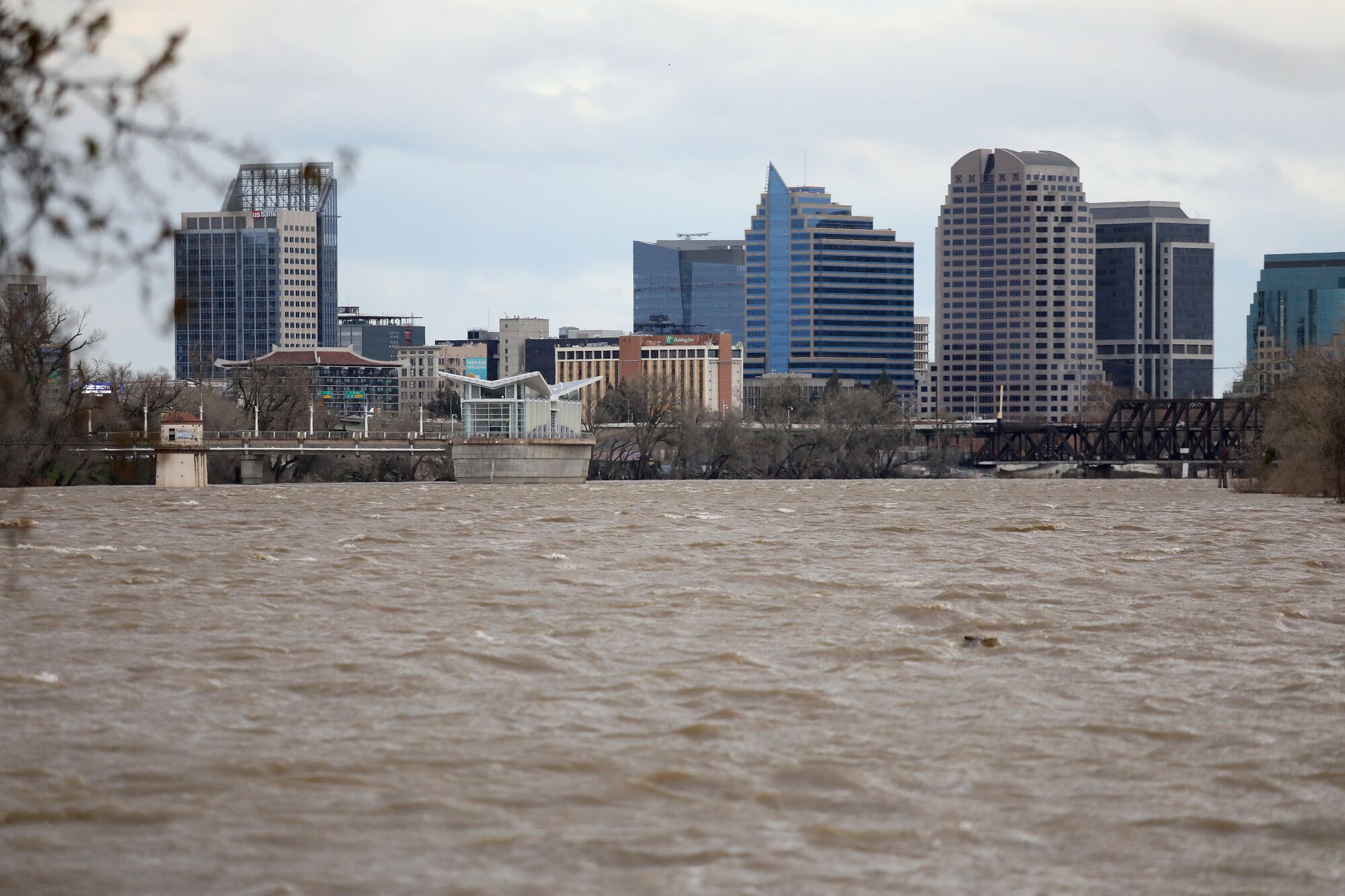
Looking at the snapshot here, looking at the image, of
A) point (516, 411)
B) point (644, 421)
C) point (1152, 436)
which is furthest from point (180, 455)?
point (1152, 436)

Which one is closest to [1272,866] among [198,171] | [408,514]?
[198,171]

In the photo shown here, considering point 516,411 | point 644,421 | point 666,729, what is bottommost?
point 666,729

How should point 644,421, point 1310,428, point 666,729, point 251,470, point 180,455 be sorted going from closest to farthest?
1. point 666,729
2. point 1310,428
3. point 180,455
4. point 251,470
5. point 644,421

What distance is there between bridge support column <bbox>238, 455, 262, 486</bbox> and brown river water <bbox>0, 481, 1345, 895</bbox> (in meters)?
92.6

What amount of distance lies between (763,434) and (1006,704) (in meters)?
149

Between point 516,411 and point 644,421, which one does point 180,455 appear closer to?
point 516,411

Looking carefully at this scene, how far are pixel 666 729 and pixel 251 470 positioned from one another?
115m

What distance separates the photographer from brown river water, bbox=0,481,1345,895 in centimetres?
1110

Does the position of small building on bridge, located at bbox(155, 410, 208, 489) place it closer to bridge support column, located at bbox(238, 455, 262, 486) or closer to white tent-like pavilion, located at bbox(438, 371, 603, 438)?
bridge support column, located at bbox(238, 455, 262, 486)

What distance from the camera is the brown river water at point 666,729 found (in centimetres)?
1110

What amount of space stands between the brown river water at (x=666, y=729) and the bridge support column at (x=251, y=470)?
304ft

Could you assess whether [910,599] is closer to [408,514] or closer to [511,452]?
[408,514]

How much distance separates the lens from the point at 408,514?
62156 millimetres

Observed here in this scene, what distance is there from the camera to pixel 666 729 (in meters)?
15.4
